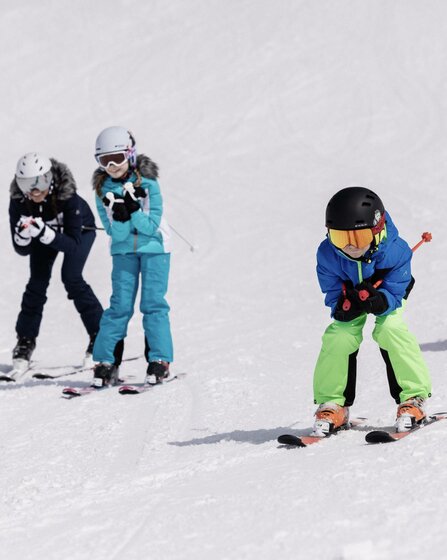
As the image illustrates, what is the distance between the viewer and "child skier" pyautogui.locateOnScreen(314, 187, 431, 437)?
17.2 feet

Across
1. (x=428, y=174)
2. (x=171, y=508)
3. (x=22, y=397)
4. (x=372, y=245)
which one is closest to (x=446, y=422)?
(x=372, y=245)

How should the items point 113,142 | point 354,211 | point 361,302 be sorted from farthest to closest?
point 113,142 → point 361,302 → point 354,211

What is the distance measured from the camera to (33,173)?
825 centimetres

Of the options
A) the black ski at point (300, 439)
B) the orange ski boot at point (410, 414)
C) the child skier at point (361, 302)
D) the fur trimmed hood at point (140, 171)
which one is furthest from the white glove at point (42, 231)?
the orange ski boot at point (410, 414)

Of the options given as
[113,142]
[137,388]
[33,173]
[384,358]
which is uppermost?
[113,142]

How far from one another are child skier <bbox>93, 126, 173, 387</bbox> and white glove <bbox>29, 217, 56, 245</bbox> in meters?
0.64

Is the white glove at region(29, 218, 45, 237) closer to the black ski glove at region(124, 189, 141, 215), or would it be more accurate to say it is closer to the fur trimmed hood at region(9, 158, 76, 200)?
the fur trimmed hood at region(9, 158, 76, 200)

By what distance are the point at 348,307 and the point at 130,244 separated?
113 inches

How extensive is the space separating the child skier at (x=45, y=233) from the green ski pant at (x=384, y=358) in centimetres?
350

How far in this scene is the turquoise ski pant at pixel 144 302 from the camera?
7898mm

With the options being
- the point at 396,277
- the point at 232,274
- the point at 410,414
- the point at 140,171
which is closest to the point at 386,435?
the point at 410,414

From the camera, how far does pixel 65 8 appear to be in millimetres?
26109

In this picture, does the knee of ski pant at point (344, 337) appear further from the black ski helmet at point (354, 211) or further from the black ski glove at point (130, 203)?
the black ski glove at point (130, 203)

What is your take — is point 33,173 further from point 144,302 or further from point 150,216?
point 144,302
